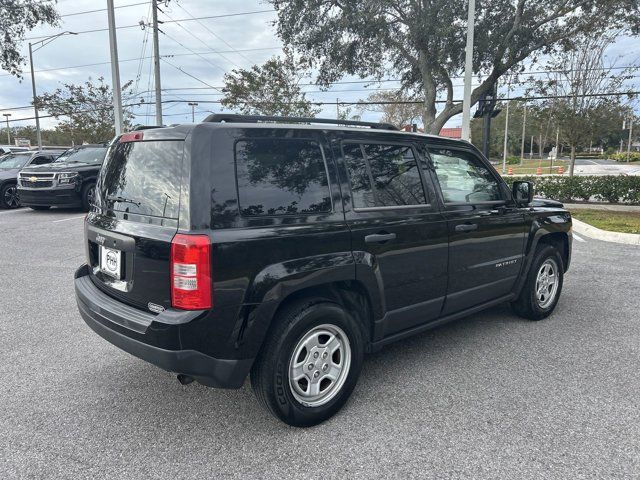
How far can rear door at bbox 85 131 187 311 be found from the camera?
254cm

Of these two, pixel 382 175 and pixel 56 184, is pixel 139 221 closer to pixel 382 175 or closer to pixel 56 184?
pixel 382 175

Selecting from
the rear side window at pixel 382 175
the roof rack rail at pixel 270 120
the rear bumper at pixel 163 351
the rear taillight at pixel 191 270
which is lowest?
the rear bumper at pixel 163 351

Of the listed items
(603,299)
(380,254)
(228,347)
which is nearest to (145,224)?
(228,347)

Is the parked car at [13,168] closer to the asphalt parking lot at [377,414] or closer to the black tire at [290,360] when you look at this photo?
the asphalt parking lot at [377,414]

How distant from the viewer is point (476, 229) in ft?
12.6

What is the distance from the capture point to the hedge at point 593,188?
46.4 feet

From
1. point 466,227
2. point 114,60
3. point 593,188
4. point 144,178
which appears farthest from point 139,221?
point 593,188

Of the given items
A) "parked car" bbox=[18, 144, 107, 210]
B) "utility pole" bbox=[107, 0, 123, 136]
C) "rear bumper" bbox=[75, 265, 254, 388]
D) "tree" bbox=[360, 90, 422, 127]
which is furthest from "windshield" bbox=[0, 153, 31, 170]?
"tree" bbox=[360, 90, 422, 127]

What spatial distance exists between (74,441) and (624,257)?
319 inches

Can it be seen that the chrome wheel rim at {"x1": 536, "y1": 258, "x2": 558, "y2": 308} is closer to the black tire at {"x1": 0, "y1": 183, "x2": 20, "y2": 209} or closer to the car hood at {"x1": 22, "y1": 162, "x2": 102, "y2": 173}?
the car hood at {"x1": 22, "y1": 162, "x2": 102, "y2": 173}

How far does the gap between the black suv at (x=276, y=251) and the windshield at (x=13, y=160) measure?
13.2 m

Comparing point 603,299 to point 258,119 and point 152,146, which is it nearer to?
point 258,119

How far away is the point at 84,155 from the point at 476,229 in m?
12.5

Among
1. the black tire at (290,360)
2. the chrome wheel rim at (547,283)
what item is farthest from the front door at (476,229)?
the black tire at (290,360)
